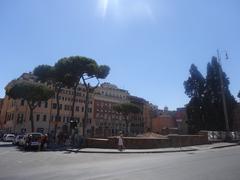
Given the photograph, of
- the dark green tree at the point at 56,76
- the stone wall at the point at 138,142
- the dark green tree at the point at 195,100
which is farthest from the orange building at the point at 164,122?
the stone wall at the point at 138,142

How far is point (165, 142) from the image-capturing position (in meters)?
34.0

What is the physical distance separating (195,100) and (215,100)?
3428 mm

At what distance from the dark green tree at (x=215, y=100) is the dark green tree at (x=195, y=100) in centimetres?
93

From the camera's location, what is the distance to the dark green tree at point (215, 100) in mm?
53906

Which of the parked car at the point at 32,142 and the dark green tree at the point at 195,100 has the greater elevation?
the dark green tree at the point at 195,100

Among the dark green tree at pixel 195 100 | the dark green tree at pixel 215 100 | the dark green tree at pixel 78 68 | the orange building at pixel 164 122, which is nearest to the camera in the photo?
the dark green tree at pixel 78 68

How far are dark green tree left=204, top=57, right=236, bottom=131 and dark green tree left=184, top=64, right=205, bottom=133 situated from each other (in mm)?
926

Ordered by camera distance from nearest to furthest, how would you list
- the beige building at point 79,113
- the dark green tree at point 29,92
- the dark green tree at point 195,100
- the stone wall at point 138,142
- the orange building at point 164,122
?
1. the stone wall at point 138,142
2. the dark green tree at point 195,100
3. the dark green tree at point 29,92
4. the beige building at point 79,113
5. the orange building at point 164,122

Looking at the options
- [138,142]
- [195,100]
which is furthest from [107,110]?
[138,142]

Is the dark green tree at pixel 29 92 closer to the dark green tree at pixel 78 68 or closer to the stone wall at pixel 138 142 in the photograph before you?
the dark green tree at pixel 78 68

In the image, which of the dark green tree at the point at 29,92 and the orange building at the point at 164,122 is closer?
the dark green tree at the point at 29,92

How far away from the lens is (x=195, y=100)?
5619 cm

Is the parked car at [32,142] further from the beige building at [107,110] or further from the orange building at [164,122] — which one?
the orange building at [164,122]

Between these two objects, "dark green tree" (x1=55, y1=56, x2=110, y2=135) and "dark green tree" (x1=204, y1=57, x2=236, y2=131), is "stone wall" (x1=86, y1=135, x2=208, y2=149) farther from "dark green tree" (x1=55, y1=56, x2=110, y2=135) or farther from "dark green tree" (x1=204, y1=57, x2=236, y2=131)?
"dark green tree" (x1=204, y1=57, x2=236, y2=131)
